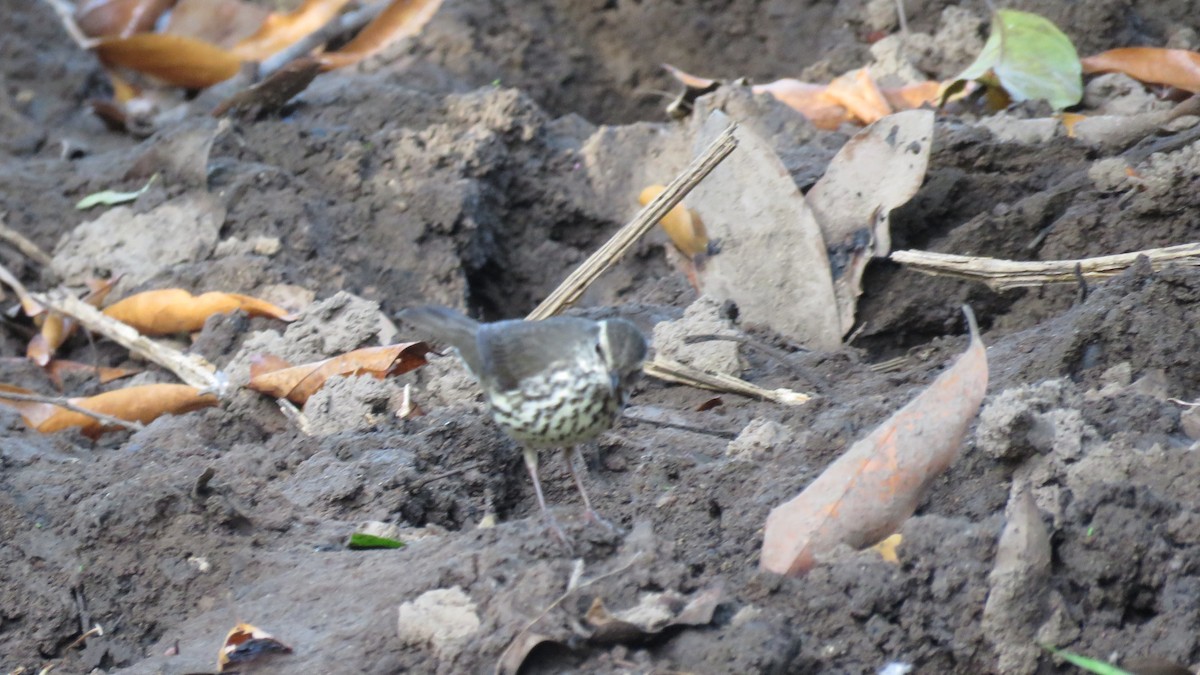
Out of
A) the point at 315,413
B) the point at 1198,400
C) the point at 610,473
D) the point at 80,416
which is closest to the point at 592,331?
the point at 610,473

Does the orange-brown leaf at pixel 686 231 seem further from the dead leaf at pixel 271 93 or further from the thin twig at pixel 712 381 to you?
the dead leaf at pixel 271 93

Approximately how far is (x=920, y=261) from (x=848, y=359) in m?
0.42

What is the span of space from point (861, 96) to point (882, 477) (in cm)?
358

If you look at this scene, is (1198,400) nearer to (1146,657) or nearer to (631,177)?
(1146,657)

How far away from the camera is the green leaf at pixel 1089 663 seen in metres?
2.92

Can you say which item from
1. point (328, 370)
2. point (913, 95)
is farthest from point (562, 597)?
point (913, 95)

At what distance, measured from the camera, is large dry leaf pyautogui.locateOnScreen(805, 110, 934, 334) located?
5148 millimetres

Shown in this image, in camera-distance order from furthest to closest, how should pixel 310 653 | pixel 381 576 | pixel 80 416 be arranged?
pixel 80 416 < pixel 381 576 < pixel 310 653

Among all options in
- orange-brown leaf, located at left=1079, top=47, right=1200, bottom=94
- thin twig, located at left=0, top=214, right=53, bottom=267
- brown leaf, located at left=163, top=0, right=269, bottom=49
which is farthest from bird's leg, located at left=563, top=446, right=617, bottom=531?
brown leaf, located at left=163, top=0, right=269, bottom=49

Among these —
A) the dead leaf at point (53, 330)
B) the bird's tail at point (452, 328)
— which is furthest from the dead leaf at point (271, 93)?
the bird's tail at point (452, 328)

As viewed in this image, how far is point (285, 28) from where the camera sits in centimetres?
892

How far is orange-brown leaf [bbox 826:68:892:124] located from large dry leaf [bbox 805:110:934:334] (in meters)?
1.20

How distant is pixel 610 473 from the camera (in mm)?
4242

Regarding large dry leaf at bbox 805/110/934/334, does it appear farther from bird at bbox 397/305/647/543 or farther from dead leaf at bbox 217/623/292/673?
dead leaf at bbox 217/623/292/673
